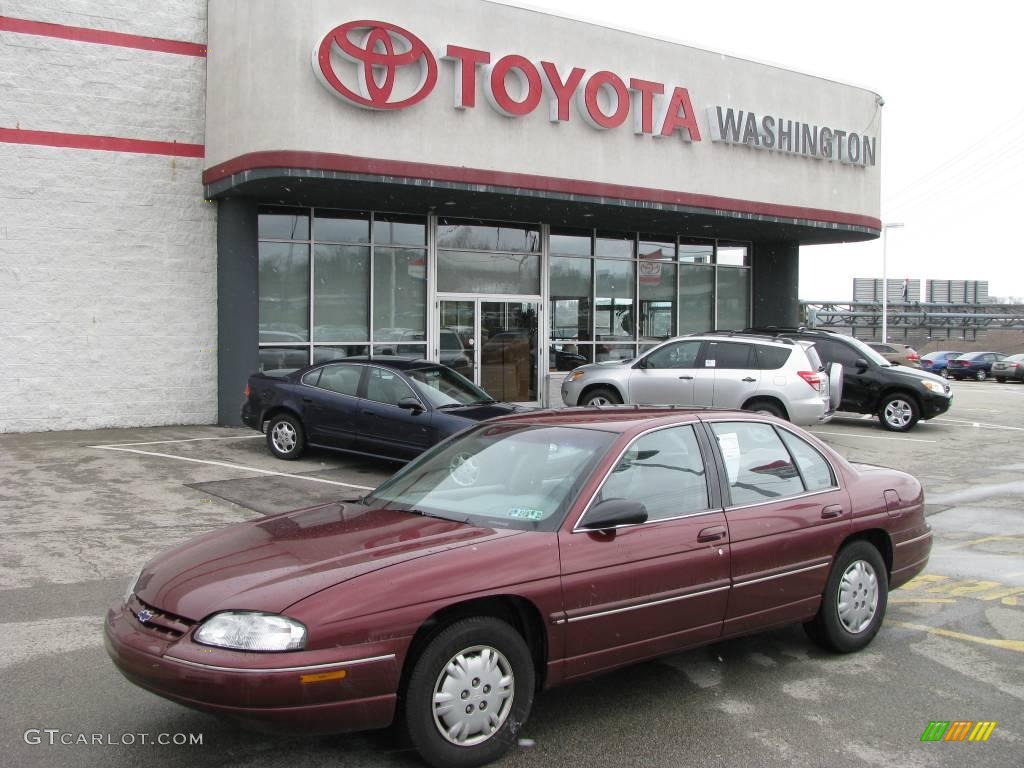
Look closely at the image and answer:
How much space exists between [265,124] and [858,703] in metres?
11.5

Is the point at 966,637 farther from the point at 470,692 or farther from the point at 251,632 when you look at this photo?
the point at 251,632

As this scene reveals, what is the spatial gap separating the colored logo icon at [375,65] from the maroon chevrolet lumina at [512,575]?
9.55m

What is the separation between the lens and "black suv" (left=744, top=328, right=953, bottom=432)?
1672cm

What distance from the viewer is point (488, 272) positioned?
18.0 meters

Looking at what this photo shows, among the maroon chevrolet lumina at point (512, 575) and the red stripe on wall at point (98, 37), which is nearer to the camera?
the maroon chevrolet lumina at point (512, 575)

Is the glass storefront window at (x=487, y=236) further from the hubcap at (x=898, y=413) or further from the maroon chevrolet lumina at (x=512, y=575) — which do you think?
the maroon chevrolet lumina at (x=512, y=575)

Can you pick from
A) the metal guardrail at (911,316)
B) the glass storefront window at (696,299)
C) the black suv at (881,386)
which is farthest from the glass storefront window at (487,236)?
the metal guardrail at (911,316)

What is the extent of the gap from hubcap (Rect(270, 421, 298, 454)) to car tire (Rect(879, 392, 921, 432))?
10818mm

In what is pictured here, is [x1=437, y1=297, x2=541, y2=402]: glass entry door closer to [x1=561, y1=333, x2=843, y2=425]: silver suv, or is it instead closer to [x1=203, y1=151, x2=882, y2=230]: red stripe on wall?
[x1=561, y1=333, x2=843, y2=425]: silver suv

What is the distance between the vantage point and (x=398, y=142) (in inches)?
553

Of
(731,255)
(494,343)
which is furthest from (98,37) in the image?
(731,255)

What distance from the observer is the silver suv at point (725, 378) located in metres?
14.3

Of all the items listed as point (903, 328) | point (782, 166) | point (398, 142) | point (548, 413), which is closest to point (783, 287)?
point (782, 166)

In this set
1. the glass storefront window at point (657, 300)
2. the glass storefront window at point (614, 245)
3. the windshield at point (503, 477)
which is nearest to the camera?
the windshield at point (503, 477)
